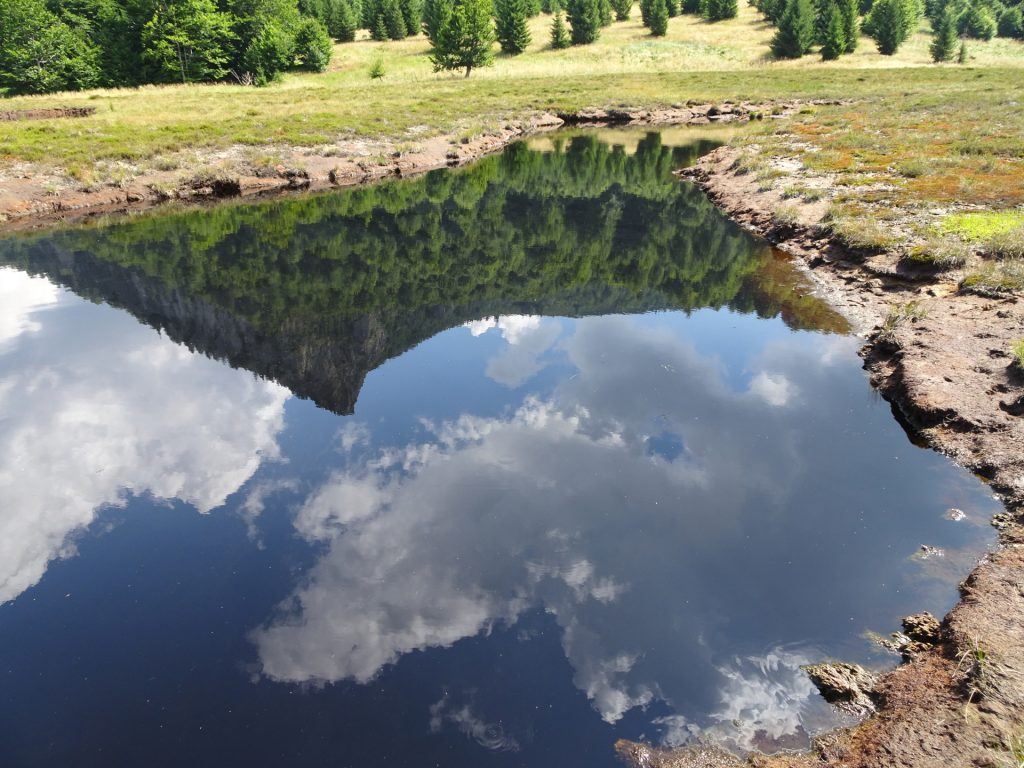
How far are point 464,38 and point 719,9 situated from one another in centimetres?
6881

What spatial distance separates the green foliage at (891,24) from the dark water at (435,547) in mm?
123076

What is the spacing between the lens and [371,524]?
12422mm

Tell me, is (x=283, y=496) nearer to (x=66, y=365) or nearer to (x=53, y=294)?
(x=66, y=365)

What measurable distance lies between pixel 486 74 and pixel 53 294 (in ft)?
305

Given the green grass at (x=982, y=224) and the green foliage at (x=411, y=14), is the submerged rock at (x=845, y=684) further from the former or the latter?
the green foliage at (x=411, y=14)

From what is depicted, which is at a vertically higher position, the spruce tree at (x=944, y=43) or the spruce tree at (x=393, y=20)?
the spruce tree at (x=393, y=20)

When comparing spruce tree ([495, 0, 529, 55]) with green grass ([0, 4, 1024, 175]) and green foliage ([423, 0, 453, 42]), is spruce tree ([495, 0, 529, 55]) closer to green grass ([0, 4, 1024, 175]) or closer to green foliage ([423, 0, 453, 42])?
green grass ([0, 4, 1024, 175])

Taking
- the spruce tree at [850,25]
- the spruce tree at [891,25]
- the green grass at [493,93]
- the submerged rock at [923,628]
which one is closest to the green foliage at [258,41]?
the green grass at [493,93]

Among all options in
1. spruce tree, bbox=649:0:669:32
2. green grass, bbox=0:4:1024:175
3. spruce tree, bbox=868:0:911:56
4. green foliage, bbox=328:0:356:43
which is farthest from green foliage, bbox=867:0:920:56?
green foliage, bbox=328:0:356:43

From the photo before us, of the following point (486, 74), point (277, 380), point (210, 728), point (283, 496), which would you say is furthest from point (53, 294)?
point (486, 74)

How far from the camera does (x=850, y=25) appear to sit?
359 ft

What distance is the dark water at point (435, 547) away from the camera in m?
8.47

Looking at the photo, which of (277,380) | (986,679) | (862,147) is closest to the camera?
(986,679)

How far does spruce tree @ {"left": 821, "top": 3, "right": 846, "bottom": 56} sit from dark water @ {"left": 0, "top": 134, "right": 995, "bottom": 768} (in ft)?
354
